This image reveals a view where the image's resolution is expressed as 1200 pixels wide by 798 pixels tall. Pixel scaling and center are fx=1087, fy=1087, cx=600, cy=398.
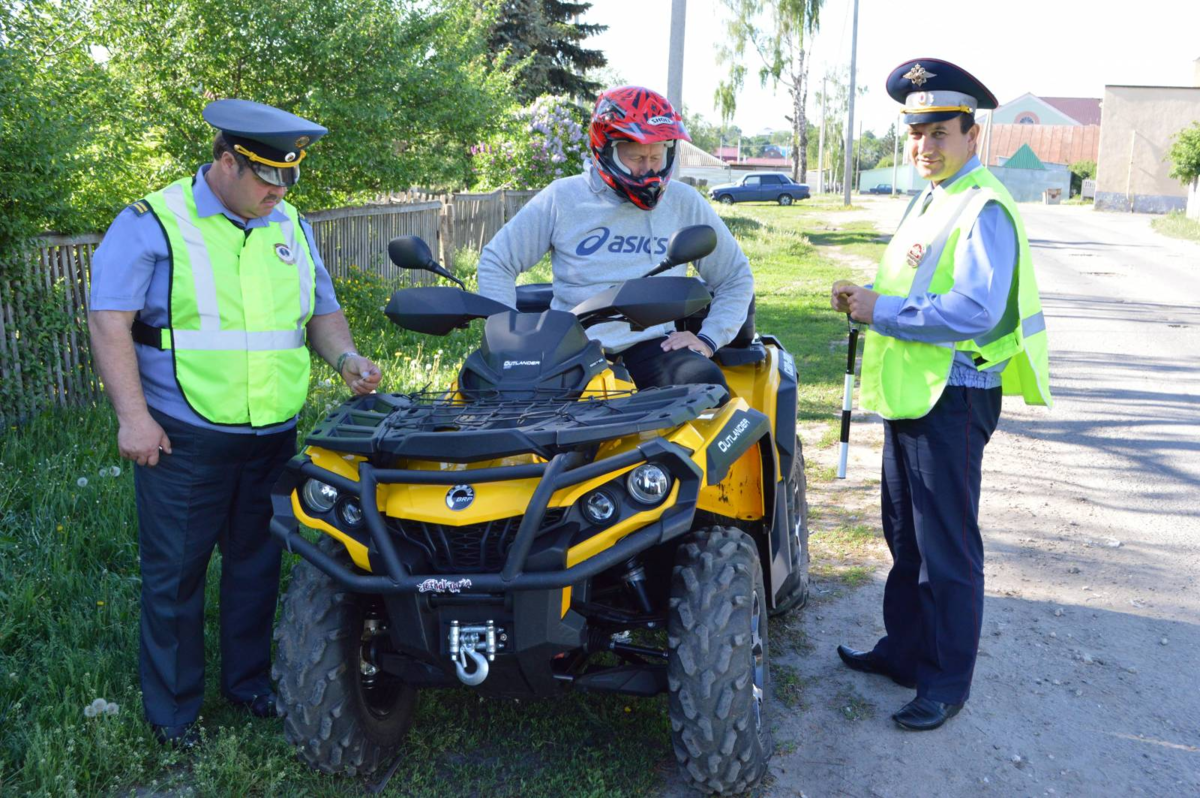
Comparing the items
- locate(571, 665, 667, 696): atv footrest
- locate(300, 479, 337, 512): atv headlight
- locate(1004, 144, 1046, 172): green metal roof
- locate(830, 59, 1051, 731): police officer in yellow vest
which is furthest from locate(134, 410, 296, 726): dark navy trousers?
locate(1004, 144, 1046, 172): green metal roof

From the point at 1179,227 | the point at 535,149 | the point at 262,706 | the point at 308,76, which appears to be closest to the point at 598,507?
the point at 262,706

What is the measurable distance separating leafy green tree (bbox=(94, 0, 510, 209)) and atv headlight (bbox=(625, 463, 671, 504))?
18.9ft

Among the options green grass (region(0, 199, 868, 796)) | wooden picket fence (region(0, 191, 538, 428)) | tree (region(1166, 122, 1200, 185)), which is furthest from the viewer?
tree (region(1166, 122, 1200, 185))

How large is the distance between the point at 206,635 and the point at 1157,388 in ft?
27.0

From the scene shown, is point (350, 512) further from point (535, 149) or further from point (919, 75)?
point (535, 149)

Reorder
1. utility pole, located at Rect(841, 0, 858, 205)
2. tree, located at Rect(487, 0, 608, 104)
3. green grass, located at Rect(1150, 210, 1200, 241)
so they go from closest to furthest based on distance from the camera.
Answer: green grass, located at Rect(1150, 210, 1200, 241)
tree, located at Rect(487, 0, 608, 104)
utility pole, located at Rect(841, 0, 858, 205)

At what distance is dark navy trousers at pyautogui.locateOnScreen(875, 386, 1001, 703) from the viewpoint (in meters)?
3.84

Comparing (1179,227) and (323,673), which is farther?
(1179,227)

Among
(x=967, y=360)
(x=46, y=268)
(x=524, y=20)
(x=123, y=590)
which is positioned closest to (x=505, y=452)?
(x=967, y=360)

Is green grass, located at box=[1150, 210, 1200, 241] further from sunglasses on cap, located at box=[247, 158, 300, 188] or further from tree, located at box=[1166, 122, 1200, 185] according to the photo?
sunglasses on cap, located at box=[247, 158, 300, 188]

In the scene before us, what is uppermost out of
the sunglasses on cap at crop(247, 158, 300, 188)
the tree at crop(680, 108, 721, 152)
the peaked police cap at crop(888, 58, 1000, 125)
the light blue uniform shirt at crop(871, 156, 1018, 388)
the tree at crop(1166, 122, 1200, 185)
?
the tree at crop(680, 108, 721, 152)

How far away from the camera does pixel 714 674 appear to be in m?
3.04

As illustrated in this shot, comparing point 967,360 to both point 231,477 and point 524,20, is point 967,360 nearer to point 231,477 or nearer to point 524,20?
point 231,477

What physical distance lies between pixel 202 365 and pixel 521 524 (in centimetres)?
152
